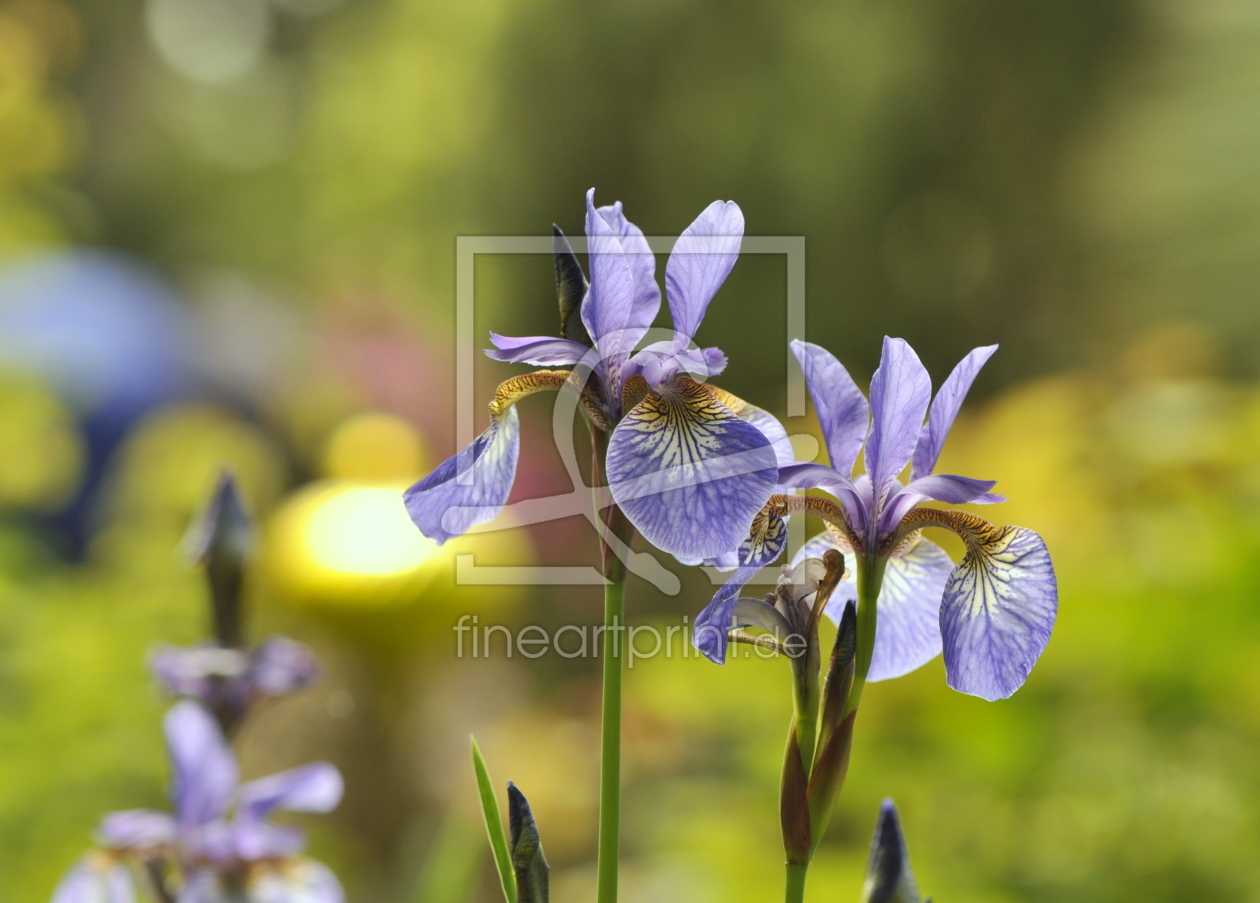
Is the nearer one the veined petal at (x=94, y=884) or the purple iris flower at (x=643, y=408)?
the purple iris flower at (x=643, y=408)

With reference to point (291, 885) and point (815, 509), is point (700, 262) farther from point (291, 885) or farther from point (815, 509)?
point (291, 885)

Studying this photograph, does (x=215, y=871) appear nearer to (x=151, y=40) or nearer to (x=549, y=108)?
(x=549, y=108)

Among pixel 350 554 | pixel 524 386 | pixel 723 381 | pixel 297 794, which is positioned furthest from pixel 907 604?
pixel 723 381

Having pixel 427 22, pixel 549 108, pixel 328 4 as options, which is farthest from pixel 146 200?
pixel 549 108

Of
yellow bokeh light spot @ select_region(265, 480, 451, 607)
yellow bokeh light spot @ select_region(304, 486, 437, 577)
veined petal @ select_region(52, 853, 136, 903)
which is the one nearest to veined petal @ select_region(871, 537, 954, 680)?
veined petal @ select_region(52, 853, 136, 903)

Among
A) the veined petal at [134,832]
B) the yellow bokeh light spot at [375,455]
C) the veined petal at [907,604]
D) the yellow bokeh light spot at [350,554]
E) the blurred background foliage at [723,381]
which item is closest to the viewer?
the veined petal at [907,604]

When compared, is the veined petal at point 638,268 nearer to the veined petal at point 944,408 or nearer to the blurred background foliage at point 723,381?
the veined petal at point 944,408

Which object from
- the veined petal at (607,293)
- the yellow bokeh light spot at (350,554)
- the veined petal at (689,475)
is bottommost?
the yellow bokeh light spot at (350,554)

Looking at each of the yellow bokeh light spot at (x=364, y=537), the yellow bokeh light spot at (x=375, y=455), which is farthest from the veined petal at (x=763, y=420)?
the yellow bokeh light spot at (x=375, y=455)
